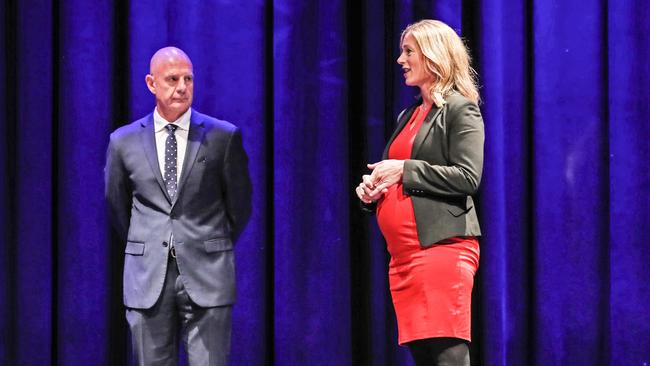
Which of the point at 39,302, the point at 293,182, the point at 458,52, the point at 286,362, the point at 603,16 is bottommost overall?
the point at 286,362

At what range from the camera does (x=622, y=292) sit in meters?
3.71

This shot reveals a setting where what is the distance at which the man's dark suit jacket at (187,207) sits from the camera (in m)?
2.73

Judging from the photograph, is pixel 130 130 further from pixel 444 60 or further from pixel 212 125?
pixel 444 60

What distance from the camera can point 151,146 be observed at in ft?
9.19

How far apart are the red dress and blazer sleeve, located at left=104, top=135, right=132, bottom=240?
0.93 metres

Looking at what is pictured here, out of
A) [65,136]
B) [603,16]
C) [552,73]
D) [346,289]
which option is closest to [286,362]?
[346,289]

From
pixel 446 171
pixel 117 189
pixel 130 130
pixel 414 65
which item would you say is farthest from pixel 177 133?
pixel 446 171

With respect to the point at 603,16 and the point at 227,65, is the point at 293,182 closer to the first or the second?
the point at 227,65

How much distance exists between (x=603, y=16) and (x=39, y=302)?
275 centimetres

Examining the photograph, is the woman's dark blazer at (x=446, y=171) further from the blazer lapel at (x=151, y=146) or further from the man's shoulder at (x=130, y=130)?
the man's shoulder at (x=130, y=130)

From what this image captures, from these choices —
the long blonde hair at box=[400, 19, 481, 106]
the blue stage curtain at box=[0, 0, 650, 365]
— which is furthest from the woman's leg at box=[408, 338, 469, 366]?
the blue stage curtain at box=[0, 0, 650, 365]

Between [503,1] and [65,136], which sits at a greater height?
[503,1]

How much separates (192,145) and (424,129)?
0.77 m

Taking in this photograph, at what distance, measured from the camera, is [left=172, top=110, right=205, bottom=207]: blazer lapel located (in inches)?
109
